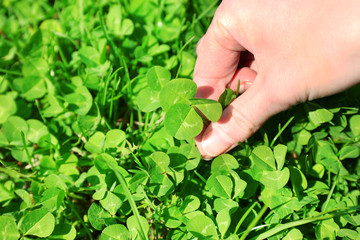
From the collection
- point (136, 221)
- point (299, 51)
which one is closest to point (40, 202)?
point (136, 221)

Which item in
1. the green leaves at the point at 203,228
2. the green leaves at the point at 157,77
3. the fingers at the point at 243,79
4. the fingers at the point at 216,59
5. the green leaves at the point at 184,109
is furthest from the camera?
the fingers at the point at 243,79

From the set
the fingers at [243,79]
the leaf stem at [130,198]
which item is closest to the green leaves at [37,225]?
the leaf stem at [130,198]

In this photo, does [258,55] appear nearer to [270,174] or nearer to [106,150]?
[270,174]

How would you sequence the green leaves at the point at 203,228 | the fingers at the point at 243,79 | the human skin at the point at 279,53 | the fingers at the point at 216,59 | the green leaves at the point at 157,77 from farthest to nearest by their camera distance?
the fingers at the point at 243,79
the green leaves at the point at 157,77
the fingers at the point at 216,59
the green leaves at the point at 203,228
the human skin at the point at 279,53

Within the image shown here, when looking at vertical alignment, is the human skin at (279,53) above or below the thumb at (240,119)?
above

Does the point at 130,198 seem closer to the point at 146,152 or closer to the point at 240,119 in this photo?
the point at 146,152

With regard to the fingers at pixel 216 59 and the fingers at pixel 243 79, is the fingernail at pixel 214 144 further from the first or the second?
the fingers at pixel 243 79

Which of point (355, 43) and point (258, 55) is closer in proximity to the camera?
point (355, 43)
